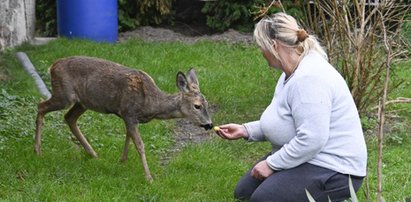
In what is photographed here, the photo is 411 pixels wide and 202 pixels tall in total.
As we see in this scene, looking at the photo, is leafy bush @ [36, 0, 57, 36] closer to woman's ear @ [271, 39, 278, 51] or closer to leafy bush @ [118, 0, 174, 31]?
leafy bush @ [118, 0, 174, 31]

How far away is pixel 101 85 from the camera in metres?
6.90

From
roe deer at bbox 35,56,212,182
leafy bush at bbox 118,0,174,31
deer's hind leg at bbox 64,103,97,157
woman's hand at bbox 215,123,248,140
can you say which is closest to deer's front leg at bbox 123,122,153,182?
roe deer at bbox 35,56,212,182

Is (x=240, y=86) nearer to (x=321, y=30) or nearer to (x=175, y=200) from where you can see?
(x=321, y=30)

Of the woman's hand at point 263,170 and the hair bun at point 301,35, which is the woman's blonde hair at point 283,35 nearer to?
the hair bun at point 301,35

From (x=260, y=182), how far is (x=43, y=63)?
542cm

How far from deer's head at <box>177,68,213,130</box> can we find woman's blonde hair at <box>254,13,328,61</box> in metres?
1.20

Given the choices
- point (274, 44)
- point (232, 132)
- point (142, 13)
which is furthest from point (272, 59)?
point (142, 13)

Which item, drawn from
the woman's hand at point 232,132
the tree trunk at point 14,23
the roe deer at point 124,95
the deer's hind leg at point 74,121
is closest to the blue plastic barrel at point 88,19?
the tree trunk at point 14,23

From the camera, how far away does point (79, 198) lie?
6.19 m

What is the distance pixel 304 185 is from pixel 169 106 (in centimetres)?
164

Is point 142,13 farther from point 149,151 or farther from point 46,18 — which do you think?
point 149,151

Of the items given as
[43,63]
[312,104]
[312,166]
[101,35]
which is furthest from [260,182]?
[101,35]

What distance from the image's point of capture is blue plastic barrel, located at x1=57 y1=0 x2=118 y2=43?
12828 millimetres

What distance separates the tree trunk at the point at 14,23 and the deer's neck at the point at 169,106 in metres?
5.69
